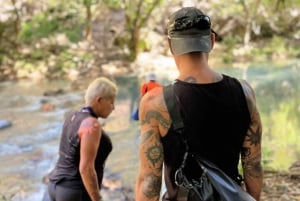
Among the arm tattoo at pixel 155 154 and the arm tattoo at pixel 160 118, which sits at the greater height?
the arm tattoo at pixel 160 118

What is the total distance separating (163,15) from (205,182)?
22.4 m

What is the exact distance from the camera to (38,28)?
62.1 feet

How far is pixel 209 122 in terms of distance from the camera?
1.76m

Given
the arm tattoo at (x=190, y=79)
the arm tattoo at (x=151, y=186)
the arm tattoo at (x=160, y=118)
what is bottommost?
the arm tattoo at (x=151, y=186)

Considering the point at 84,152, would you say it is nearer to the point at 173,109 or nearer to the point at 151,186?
the point at 151,186

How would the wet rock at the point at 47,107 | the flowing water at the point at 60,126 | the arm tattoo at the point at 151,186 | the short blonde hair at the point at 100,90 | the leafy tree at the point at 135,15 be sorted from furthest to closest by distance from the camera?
1. the leafy tree at the point at 135,15
2. the wet rock at the point at 47,107
3. the flowing water at the point at 60,126
4. the short blonde hair at the point at 100,90
5. the arm tattoo at the point at 151,186

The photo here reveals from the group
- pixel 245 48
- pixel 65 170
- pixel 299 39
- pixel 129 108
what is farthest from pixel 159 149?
pixel 299 39

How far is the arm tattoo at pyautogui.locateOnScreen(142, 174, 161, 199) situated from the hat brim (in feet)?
1.67

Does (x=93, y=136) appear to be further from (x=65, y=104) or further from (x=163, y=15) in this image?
(x=163, y=15)

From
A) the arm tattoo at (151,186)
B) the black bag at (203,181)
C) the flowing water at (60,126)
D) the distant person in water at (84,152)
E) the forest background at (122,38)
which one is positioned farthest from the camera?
the forest background at (122,38)

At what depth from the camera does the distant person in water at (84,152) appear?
2623 millimetres

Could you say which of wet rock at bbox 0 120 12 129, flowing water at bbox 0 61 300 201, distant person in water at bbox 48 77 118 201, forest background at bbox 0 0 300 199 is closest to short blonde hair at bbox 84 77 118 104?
distant person in water at bbox 48 77 118 201

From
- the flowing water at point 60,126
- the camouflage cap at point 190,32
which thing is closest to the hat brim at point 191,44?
the camouflage cap at point 190,32

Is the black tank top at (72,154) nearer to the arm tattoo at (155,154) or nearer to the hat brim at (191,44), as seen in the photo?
the arm tattoo at (155,154)
